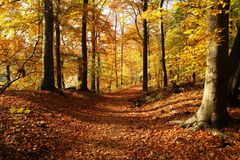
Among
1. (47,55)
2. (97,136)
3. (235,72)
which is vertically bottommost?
(97,136)

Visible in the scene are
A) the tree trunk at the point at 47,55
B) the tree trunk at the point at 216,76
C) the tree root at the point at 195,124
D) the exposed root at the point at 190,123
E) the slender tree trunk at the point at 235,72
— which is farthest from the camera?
the tree trunk at the point at 47,55

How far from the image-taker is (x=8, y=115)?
7215 mm

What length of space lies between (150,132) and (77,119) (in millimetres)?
3311

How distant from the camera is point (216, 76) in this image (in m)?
6.39

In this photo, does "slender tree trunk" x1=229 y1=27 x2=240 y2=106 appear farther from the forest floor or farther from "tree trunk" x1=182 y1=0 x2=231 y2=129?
"tree trunk" x1=182 y1=0 x2=231 y2=129

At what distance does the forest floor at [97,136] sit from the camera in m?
5.49

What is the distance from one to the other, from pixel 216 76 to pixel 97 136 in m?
4.39

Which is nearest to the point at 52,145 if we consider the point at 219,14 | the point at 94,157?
the point at 94,157

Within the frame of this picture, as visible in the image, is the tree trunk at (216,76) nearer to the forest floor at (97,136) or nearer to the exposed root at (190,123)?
the exposed root at (190,123)

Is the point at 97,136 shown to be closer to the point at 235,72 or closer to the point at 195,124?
the point at 195,124

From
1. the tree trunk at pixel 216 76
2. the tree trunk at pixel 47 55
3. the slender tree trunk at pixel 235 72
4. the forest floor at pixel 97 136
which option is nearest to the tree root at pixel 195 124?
the tree trunk at pixel 216 76

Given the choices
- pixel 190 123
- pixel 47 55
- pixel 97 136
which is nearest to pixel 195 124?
pixel 190 123

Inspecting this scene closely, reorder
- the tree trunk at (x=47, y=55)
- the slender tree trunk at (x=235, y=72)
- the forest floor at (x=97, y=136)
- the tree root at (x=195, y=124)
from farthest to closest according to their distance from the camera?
the tree trunk at (x=47, y=55), the slender tree trunk at (x=235, y=72), the tree root at (x=195, y=124), the forest floor at (x=97, y=136)

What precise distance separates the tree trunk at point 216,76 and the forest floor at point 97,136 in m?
0.39
